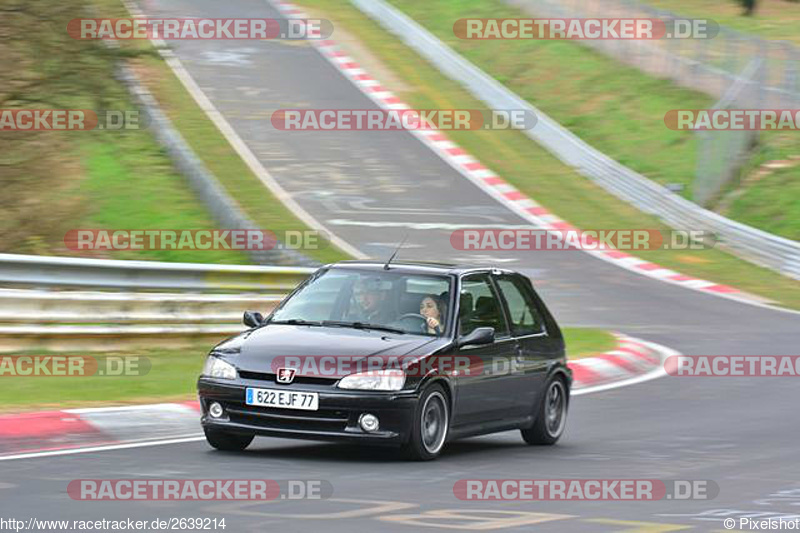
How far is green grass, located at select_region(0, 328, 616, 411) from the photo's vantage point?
12703 millimetres

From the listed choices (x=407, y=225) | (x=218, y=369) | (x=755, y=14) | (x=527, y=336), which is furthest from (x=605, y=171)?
(x=218, y=369)

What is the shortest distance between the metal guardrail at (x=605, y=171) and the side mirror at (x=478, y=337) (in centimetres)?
1910

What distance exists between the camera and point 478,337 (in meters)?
11.3

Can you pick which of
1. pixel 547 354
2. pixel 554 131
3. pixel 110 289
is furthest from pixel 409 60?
pixel 547 354

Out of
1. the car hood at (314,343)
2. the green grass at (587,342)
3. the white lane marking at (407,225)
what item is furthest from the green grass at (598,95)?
the car hood at (314,343)

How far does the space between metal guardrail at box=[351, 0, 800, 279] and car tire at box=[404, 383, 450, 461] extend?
19652 mm

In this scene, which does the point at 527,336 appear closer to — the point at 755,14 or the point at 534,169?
the point at 534,169

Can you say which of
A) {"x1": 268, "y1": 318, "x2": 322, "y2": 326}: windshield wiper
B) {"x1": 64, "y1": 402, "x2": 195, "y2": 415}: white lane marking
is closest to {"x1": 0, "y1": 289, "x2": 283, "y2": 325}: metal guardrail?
{"x1": 64, "y1": 402, "x2": 195, "y2": 415}: white lane marking

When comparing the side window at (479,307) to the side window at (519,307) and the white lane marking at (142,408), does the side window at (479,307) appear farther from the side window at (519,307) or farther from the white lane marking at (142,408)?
the white lane marking at (142,408)

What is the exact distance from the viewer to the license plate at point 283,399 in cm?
1040

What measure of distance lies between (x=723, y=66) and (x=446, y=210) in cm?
849

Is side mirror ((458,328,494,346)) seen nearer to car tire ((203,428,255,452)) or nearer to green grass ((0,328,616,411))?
car tire ((203,428,255,452))

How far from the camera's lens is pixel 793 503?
9.20 meters

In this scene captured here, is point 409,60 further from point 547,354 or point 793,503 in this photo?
point 793,503
